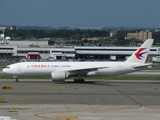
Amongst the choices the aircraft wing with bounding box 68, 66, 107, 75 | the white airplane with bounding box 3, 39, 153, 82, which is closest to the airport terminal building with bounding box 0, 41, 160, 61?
the white airplane with bounding box 3, 39, 153, 82

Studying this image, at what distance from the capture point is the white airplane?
203 feet

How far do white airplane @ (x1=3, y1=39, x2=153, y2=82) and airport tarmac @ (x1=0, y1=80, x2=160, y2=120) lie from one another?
251 centimetres

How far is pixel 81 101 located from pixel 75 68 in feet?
66.5

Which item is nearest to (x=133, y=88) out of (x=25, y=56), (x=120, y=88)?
(x=120, y=88)

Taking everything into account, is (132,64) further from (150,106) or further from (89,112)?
(89,112)

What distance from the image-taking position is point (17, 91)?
50.5 m

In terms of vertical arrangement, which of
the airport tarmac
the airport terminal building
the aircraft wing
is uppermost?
the aircraft wing

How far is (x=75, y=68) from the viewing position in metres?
63.1

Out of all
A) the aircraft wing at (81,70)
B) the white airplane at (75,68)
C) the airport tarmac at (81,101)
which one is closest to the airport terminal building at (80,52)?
the white airplane at (75,68)

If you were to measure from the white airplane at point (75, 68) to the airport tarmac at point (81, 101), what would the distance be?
2509 millimetres

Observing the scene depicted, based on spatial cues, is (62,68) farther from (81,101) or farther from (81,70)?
(81,101)

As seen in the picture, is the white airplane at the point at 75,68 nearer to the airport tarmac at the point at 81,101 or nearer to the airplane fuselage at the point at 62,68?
the airplane fuselage at the point at 62,68

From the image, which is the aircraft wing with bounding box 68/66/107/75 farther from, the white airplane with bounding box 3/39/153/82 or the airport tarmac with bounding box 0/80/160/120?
the airport tarmac with bounding box 0/80/160/120

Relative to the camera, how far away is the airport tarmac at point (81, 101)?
34.8 m
